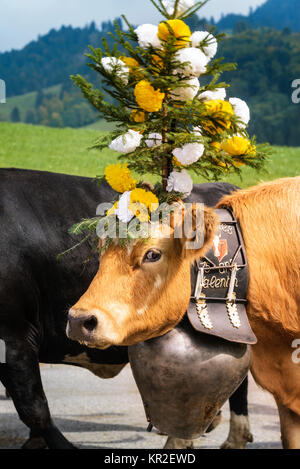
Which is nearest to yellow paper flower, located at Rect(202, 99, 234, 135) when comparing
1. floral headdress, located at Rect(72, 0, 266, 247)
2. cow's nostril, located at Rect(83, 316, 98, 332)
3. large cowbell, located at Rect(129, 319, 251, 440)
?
floral headdress, located at Rect(72, 0, 266, 247)

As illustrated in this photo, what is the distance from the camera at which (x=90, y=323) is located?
2.42 metres

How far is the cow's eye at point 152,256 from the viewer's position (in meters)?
2.55

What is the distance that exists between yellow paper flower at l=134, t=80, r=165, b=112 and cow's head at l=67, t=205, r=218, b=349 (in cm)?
43

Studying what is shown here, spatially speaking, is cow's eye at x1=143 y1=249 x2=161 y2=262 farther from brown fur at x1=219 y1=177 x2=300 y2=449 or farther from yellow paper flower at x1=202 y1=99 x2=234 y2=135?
yellow paper flower at x1=202 y1=99 x2=234 y2=135

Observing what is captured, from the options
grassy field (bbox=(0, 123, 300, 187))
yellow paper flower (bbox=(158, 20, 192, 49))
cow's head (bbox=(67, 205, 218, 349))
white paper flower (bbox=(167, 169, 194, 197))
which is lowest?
grassy field (bbox=(0, 123, 300, 187))

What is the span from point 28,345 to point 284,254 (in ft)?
6.27

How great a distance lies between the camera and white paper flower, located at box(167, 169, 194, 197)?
270cm

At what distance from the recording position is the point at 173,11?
8.68 ft

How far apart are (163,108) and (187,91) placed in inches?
4.7

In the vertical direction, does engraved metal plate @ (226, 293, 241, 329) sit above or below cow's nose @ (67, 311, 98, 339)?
below

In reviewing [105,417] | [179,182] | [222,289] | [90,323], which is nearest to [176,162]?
[179,182]

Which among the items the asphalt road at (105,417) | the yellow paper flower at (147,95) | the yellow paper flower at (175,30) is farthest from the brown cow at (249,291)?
the asphalt road at (105,417)

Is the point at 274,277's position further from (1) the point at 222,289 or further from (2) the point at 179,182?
(2) the point at 179,182

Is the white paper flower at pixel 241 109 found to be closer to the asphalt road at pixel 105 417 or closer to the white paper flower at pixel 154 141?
the white paper flower at pixel 154 141
